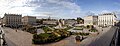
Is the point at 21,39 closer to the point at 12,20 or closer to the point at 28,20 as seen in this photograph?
the point at 12,20

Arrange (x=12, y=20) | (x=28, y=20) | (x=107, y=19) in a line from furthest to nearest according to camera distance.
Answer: (x=28, y=20) → (x=12, y=20) → (x=107, y=19)

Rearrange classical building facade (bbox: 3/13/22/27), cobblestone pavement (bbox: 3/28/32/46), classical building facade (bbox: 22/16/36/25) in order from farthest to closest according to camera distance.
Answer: classical building facade (bbox: 22/16/36/25) → classical building facade (bbox: 3/13/22/27) → cobblestone pavement (bbox: 3/28/32/46)

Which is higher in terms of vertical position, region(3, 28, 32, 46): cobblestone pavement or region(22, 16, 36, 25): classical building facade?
region(22, 16, 36, 25): classical building facade

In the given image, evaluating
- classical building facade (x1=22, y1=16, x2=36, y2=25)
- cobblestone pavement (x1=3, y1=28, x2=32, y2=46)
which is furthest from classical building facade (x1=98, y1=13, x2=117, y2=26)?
cobblestone pavement (x1=3, y1=28, x2=32, y2=46)

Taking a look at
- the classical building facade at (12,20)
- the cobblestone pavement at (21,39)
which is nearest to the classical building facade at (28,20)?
the classical building facade at (12,20)

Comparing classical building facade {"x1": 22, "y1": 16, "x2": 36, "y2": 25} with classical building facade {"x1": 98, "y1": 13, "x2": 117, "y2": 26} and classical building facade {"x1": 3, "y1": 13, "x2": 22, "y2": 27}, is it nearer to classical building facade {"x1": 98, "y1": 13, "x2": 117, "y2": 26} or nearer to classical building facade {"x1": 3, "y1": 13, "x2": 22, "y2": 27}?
classical building facade {"x1": 3, "y1": 13, "x2": 22, "y2": 27}

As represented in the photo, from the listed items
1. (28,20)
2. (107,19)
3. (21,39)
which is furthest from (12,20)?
(21,39)

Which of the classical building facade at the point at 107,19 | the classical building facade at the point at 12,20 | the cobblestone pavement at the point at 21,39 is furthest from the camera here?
the classical building facade at the point at 12,20

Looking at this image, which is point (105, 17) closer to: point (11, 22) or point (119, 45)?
point (11, 22)

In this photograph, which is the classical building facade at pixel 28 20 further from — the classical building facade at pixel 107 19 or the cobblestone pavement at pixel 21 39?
the cobblestone pavement at pixel 21 39

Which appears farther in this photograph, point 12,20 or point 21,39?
point 12,20

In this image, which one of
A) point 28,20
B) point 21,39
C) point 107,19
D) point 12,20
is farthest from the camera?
point 28,20

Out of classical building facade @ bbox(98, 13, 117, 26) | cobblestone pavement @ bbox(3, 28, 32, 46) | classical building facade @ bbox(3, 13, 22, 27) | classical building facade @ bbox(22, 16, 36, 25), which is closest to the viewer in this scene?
cobblestone pavement @ bbox(3, 28, 32, 46)

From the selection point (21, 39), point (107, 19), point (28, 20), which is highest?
point (28, 20)
